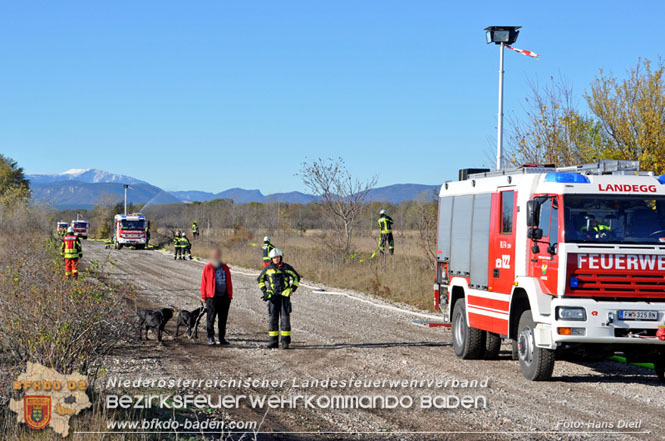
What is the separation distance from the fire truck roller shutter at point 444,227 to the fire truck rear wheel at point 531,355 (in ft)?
A: 11.0

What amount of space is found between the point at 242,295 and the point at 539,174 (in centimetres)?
1407

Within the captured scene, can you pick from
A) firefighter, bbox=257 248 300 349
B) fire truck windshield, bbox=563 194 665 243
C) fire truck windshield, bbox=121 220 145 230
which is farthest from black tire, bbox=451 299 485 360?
fire truck windshield, bbox=121 220 145 230

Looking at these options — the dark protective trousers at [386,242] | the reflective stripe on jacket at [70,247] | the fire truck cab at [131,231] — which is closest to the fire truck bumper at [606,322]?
the reflective stripe on jacket at [70,247]

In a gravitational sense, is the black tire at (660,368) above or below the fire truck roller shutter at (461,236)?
below

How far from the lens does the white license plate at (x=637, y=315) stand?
32.0ft

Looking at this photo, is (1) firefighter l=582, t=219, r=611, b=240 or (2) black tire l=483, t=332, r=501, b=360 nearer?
(1) firefighter l=582, t=219, r=611, b=240

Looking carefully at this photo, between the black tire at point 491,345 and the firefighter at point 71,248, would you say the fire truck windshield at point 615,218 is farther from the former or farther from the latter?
the firefighter at point 71,248

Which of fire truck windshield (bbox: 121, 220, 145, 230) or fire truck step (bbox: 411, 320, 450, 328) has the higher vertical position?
fire truck windshield (bbox: 121, 220, 145, 230)

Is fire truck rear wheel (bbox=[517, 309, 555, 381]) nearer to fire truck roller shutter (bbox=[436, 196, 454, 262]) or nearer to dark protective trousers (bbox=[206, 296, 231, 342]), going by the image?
fire truck roller shutter (bbox=[436, 196, 454, 262])

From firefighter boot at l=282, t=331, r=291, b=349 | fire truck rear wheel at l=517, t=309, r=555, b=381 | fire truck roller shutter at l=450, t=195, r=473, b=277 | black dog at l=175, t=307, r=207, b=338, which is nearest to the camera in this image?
fire truck rear wheel at l=517, t=309, r=555, b=381

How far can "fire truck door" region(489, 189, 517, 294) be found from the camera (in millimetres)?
11211

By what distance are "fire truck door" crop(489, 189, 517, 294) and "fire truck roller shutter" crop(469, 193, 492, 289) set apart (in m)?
0.19

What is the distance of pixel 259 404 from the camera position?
8898 mm

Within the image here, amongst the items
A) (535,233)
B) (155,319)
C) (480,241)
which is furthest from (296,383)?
(155,319)
